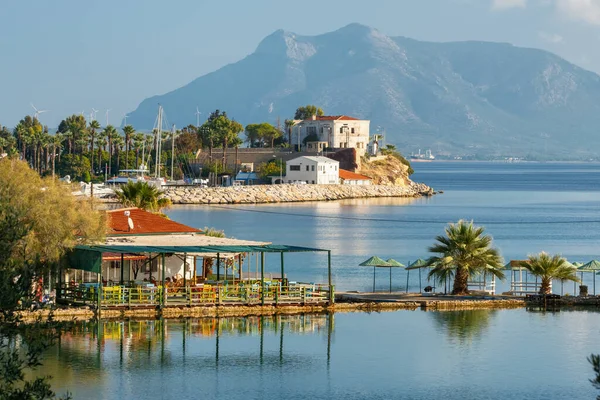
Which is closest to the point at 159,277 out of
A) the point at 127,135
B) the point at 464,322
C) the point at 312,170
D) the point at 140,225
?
the point at 140,225

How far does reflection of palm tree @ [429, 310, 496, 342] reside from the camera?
4134 cm

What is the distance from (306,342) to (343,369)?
12.9 ft

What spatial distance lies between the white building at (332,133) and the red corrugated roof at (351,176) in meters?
7.30

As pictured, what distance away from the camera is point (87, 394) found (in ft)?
102

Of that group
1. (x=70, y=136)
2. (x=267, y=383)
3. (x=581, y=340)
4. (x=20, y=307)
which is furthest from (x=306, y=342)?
(x=70, y=136)

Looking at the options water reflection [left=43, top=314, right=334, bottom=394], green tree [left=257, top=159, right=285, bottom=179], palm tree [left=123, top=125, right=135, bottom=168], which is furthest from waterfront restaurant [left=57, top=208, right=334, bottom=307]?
palm tree [left=123, top=125, right=135, bottom=168]

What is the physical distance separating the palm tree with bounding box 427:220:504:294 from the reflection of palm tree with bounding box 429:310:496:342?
8.47 feet

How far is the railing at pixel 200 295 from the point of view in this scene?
41906 millimetres

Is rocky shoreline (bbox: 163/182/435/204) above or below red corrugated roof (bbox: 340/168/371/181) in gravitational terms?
below

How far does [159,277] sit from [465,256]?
12.1 meters

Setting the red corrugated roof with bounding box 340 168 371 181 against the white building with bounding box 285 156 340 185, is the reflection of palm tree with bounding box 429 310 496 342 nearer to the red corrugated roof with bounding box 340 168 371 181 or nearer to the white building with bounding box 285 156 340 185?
the white building with bounding box 285 156 340 185

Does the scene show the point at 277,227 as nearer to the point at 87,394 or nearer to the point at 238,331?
the point at 238,331

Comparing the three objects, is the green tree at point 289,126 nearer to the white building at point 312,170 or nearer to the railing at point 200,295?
the white building at point 312,170

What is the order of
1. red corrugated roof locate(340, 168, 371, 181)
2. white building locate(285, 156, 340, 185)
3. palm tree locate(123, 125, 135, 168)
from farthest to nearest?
palm tree locate(123, 125, 135, 168) → red corrugated roof locate(340, 168, 371, 181) → white building locate(285, 156, 340, 185)
